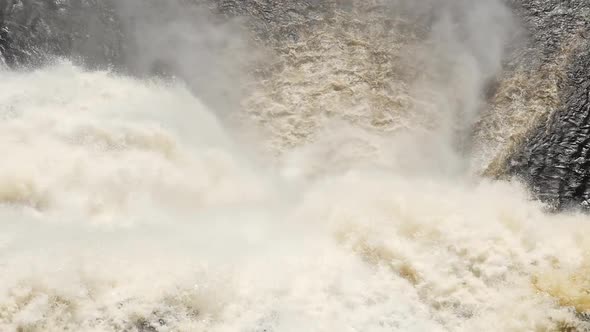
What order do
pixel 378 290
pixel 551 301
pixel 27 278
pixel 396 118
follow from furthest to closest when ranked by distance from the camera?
pixel 396 118, pixel 378 290, pixel 551 301, pixel 27 278

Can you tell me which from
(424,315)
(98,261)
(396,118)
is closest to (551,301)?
(424,315)

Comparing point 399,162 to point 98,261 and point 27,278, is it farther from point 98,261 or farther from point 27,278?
point 27,278

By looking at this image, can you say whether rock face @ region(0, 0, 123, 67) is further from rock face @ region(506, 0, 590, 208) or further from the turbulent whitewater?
rock face @ region(506, 0, 590, 208)

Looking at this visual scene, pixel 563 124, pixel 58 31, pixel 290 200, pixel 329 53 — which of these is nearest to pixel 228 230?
pixel 290 200

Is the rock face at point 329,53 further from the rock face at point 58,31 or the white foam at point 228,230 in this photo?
the white foam at point 228,230

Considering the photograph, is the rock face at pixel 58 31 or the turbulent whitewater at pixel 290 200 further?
the rock face at pixel 58 31

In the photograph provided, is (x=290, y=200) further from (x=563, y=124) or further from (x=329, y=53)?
(x=563, y=124)

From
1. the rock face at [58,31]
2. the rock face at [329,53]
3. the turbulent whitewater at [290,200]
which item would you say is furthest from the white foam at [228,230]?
the rock face at [329,53]
